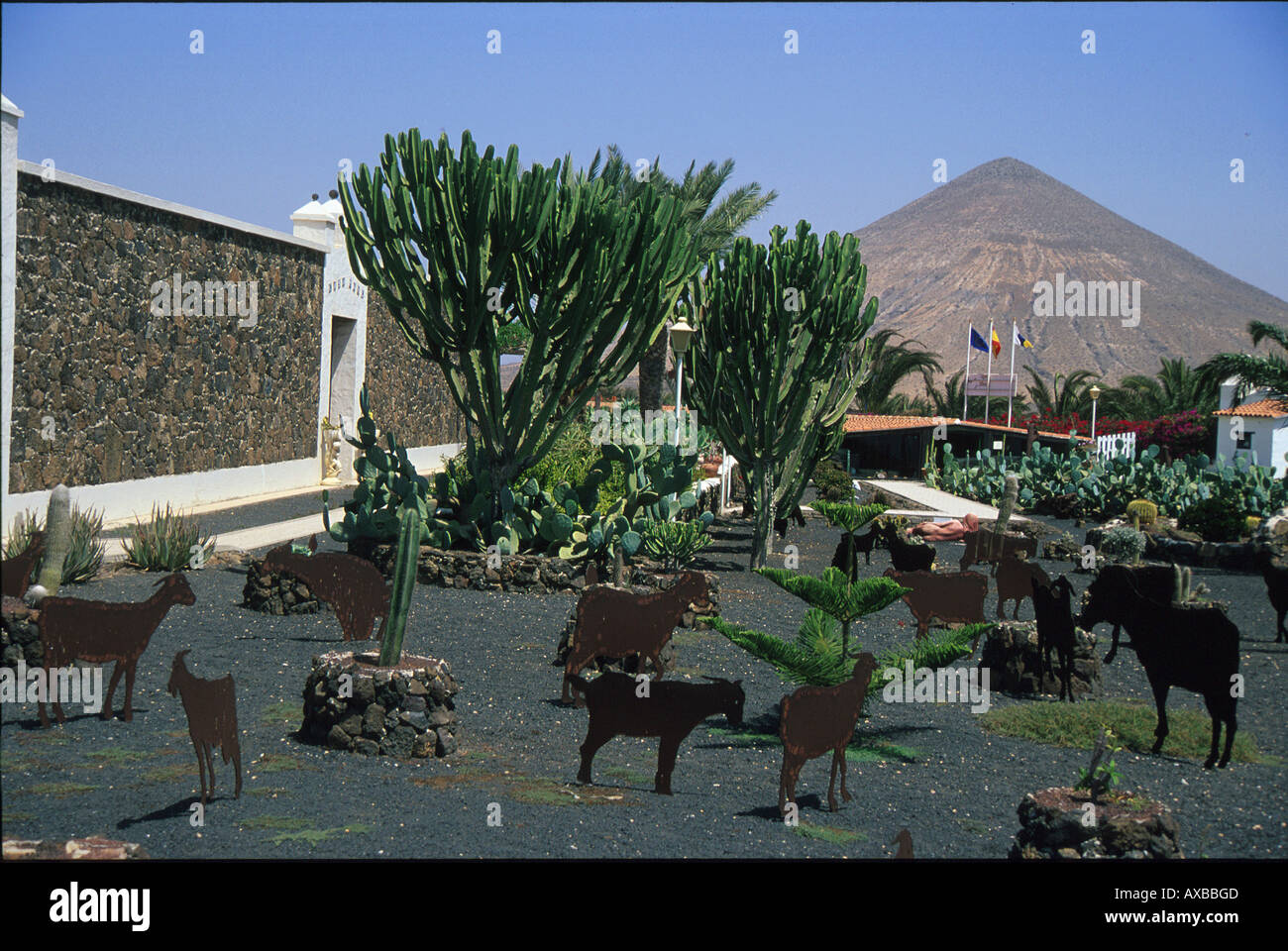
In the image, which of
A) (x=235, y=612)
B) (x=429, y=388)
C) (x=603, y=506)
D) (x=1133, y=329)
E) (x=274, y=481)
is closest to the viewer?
(x=235, y=612)

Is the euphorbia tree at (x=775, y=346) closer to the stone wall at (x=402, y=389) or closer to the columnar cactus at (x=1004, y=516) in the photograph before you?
the columnar cactus at (x=1004, y=516)

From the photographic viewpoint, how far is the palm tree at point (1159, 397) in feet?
133

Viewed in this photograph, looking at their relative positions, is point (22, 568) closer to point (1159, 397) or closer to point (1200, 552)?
point (1200, 552)

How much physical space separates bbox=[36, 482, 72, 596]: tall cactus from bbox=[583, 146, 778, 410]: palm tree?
54.2 ft

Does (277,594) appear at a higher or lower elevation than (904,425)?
lower

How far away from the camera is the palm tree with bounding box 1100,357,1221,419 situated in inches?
1592

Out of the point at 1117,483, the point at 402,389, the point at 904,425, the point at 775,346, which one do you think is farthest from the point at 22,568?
the point at 904,425

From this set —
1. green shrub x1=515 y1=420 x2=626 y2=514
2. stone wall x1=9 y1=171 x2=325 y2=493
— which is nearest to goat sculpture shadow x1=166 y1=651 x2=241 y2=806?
green shrub x1=515 y1=420 x2=626 y2=514

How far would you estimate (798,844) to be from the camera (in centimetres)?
429

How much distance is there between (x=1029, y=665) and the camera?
7340mm

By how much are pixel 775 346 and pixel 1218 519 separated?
24.8 feet

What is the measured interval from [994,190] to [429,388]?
145 meters

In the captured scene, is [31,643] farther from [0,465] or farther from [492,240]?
[492,240]
